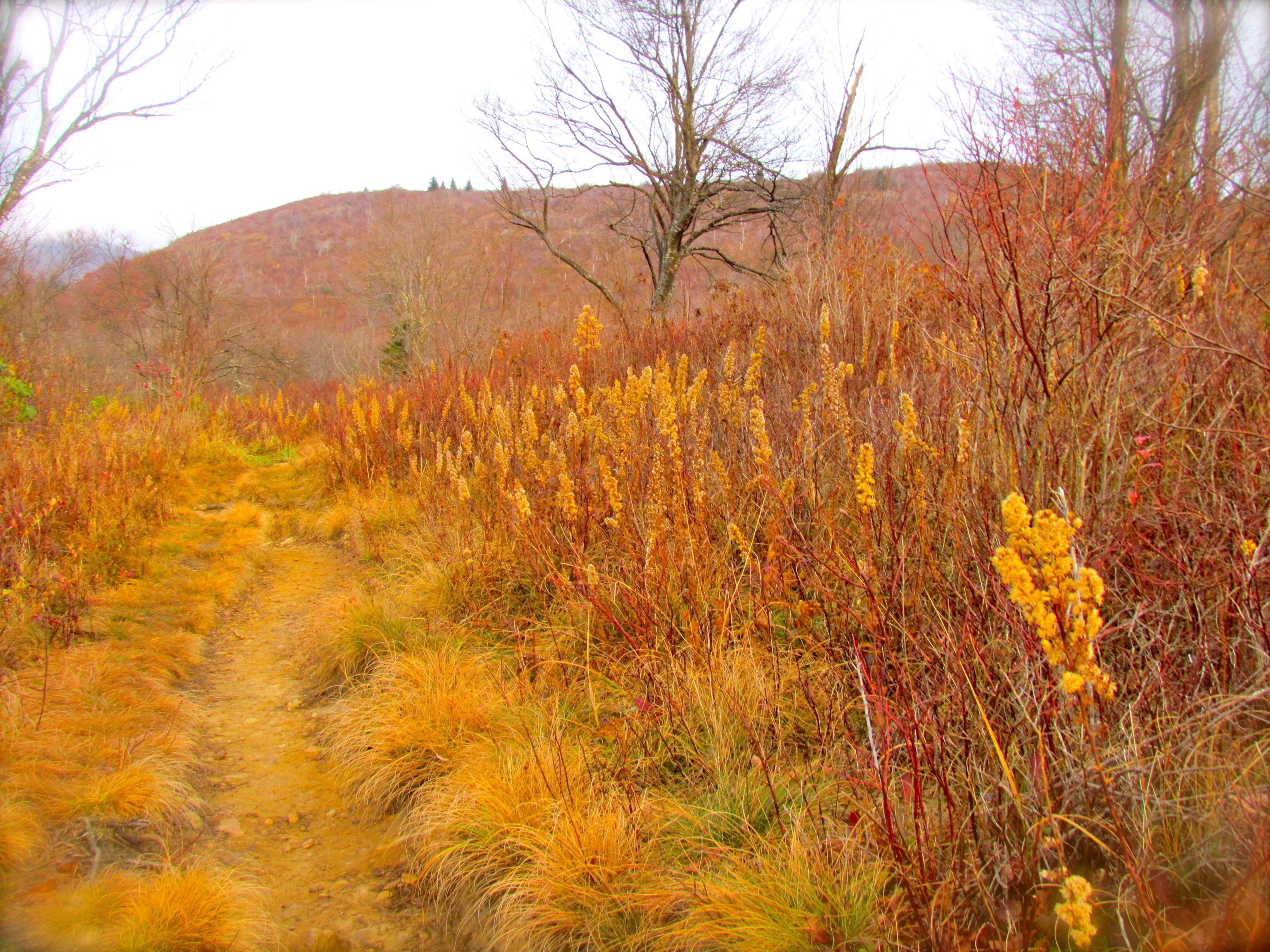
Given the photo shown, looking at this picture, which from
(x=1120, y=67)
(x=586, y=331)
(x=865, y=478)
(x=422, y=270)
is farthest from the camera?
(x=422, y=270)

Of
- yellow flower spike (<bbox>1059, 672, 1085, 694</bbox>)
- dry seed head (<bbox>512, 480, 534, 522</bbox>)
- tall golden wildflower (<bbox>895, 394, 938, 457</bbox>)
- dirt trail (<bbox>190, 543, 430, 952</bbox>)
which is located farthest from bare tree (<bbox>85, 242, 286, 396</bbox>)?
yellow flower spike (<bbox>1059, 672, 1085, 694</bbox>)

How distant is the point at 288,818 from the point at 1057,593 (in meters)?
2.59

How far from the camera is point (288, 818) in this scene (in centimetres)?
245

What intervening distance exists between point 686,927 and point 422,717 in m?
1.44

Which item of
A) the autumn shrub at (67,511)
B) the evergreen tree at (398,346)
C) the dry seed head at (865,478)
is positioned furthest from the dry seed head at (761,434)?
the evergreen tree at (398,346)

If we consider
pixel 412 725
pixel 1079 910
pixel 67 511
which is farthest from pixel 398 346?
pixel 1079 910

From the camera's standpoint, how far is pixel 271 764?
278 centimetres

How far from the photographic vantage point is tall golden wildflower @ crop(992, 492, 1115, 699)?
113 cm

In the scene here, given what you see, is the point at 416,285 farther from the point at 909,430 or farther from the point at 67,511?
the point at 909,430

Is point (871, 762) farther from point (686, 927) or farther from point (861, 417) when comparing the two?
point (861, 417)

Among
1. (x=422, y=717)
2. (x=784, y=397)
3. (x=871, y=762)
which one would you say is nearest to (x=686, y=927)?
(x=871, y=762)

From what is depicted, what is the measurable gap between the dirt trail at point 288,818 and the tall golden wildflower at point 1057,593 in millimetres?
1835

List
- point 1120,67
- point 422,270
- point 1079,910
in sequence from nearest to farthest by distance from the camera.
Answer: point 1079,910 < point 1120,67 < point 422,270

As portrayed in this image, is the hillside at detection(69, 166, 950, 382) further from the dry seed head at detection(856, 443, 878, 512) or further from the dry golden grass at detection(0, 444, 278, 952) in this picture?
the dry golden grass at detection(0, 444, 278, 952)
